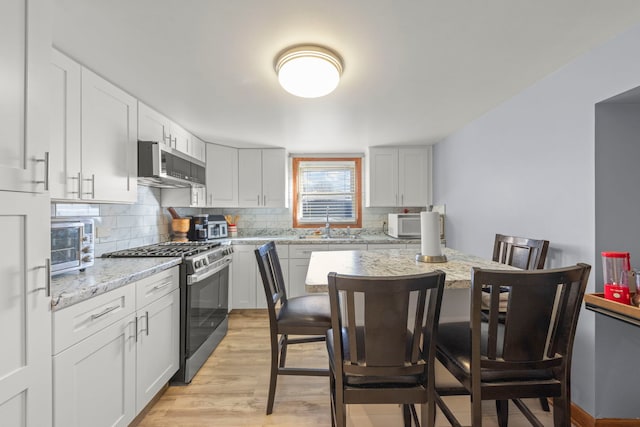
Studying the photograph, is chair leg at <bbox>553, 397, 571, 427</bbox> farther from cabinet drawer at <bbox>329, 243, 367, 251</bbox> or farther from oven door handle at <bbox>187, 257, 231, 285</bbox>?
cabinet drawer at <bbox>329, 243, 367, 251</bbox>

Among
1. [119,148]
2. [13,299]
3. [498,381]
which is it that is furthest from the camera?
[119,148]

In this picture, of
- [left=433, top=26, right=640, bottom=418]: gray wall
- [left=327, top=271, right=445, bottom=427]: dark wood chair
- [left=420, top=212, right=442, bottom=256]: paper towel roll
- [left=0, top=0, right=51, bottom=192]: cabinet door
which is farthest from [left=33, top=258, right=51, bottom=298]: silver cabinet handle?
[left=433, top=26, right=640, bottom=418]: gray wall

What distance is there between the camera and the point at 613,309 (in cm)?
142

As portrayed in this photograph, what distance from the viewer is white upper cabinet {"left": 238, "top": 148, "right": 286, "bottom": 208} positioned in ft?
13.2

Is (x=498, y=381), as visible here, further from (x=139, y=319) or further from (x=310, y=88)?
(x=139, y=319)

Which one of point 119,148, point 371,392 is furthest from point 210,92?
point 371,392

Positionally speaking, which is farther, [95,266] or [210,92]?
[210,92]

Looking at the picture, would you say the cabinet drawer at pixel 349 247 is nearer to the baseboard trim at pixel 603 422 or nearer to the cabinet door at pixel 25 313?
the baseboard trim at pixel 603 422

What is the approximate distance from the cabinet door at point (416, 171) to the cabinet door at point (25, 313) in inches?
146

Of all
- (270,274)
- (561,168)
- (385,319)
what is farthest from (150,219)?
(561,168)

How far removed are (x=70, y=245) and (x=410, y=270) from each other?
1.89m

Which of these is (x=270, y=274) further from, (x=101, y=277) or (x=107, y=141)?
(x=107, y=141)

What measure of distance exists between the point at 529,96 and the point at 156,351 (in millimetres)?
3178

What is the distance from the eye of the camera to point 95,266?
76.1 inches
